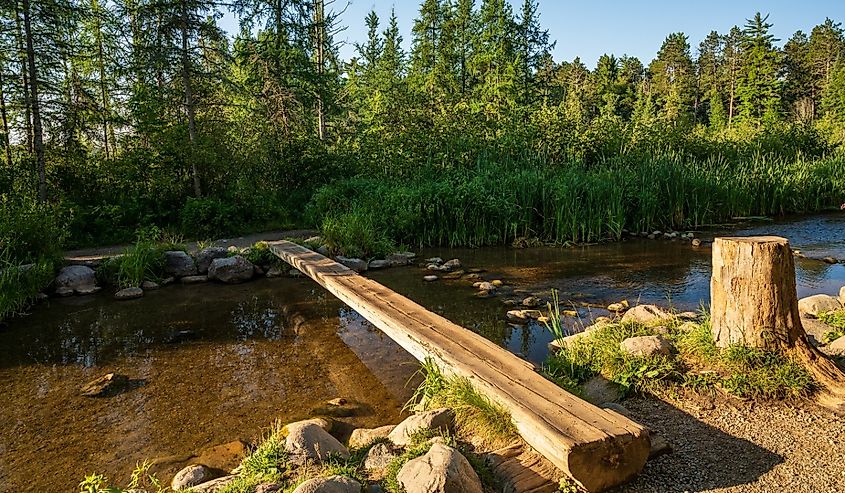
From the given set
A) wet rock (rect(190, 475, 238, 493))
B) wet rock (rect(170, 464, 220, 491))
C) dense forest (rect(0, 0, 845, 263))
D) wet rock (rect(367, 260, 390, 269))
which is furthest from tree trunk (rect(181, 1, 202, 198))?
wet rock (rect(190, 475, 238, 493))

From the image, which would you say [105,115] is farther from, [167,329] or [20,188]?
[167,329]

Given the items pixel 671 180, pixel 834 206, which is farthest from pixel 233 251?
pixel 834 206

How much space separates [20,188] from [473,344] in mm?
10580

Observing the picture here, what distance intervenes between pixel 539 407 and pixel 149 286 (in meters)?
6.64

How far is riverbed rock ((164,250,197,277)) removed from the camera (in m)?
8.02

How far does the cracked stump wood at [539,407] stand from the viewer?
7.25ft

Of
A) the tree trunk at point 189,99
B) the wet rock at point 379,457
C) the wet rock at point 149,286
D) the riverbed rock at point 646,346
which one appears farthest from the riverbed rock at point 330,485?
the tree trunk at point 189,99

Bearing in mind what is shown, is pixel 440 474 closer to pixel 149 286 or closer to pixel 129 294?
pixel 129 294

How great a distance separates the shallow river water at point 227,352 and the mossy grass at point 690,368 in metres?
0.94

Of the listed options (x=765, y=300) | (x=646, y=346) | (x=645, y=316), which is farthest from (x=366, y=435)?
(x=645, y=316)

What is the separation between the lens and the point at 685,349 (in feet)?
11.4

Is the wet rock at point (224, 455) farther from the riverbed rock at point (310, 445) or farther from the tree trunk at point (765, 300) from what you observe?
the tree trunk at point (765, 300)

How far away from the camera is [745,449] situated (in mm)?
2514

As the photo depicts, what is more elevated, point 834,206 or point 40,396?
point 834,206
